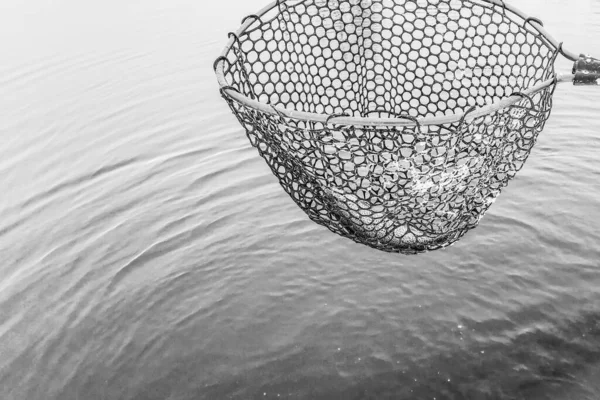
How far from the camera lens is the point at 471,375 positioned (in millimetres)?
4355

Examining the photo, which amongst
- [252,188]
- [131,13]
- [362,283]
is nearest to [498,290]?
[362,283]

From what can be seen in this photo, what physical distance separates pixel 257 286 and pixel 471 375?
240cm

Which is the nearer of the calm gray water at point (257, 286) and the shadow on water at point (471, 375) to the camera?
the shadow on water at point (471, 375)

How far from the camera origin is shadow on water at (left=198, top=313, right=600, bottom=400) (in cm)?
420

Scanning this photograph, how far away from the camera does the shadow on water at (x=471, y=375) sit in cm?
420

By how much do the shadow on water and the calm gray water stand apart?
0.5 inches

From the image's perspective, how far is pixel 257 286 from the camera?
5621mm

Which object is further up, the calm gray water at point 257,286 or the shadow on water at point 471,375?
the calm gray water at point 257,286

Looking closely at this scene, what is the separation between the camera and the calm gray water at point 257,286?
14.8ft

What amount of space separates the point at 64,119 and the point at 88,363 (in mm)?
7258

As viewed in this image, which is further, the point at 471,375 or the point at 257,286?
the point at 257,286

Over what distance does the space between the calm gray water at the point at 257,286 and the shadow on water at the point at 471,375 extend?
1 centimetres

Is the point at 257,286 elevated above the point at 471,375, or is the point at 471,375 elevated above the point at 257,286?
the point at 257,286

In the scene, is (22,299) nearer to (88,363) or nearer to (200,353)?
(88,363)
